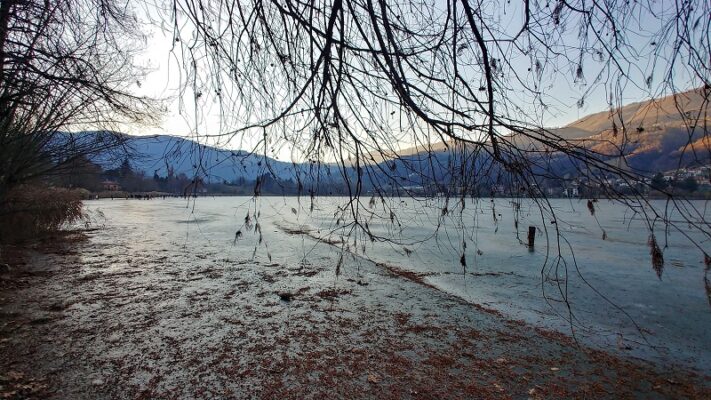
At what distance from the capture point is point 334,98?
2311 mm

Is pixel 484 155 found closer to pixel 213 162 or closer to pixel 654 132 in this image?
pixel 654 132

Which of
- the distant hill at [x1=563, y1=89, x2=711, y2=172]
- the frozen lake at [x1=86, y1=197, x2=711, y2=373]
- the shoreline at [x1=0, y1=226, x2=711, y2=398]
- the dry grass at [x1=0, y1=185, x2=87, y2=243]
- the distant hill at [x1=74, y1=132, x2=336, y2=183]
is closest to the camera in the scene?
the distant hill at [x1=563, y1=89, x2=711, y2=172]

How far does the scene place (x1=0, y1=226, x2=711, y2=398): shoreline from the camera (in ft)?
14.5

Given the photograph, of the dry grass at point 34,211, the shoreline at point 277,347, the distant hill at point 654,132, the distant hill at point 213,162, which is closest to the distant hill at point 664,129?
the distant hill at point 654,132

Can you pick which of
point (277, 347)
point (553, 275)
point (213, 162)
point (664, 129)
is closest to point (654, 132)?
point (664, 129)

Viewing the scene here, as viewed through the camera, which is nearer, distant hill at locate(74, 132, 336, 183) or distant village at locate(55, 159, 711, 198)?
distant village at locate(55, 159, 711, 198)

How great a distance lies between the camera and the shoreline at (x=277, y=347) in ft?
Answer: 14.5

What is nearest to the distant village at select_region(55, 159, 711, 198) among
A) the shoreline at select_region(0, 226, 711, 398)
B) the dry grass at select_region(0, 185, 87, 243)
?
the shoreline at select_region(0, 226, 711, 398)

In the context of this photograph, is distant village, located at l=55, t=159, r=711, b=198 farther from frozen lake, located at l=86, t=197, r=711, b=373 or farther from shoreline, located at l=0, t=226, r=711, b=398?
shoreline, located at l=0, t=226, r=711, b=398

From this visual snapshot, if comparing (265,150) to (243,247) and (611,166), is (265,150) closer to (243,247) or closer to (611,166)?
(611,166)

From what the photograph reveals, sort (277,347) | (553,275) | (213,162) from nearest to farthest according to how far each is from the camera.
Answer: (213,162) < (277,347) < (553,275)

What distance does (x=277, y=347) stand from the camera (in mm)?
5523

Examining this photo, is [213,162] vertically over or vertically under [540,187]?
over

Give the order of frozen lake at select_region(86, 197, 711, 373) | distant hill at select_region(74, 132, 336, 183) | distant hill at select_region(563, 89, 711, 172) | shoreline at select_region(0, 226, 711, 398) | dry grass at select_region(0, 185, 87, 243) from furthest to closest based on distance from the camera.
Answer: dry grass at select_region(0, 185, 87, 243) → shoreline at select_region(0, 226, 711, 398) → frozen lake at select_region(86, 197, 711, 373) → distant hill at select_region(74, 132, 336, 183) → distant hill at select_region(563, 89, 711, 172)
